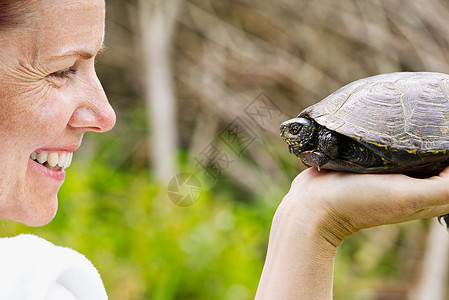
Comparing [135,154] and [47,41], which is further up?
[47,41]

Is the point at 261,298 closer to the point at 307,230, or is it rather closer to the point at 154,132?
the point at 307,230

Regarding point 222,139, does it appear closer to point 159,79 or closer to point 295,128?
point 159,79

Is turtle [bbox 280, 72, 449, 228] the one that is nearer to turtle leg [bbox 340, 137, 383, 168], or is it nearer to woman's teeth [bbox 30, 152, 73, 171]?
turtle leg [bbox 340, 137, 383, 168]

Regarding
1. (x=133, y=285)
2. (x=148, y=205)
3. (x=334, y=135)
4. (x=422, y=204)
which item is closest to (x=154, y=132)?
(x=148, y=205)

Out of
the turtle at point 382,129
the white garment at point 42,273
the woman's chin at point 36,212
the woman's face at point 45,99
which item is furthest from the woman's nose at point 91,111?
the turtle at point 382,129

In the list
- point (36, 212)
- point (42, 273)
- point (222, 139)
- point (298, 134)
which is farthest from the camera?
point (222, 139)

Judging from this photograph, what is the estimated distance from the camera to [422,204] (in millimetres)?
896

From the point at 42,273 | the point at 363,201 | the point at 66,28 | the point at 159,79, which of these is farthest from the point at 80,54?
the point at 159,79

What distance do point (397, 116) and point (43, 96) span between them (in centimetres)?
69

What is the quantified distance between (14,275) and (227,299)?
4.51 feet

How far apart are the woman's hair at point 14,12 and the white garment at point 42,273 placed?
466mm

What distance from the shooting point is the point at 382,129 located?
1034 mm

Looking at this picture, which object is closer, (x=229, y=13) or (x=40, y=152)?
(x=40, y=152)

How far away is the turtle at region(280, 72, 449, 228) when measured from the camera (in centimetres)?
100
